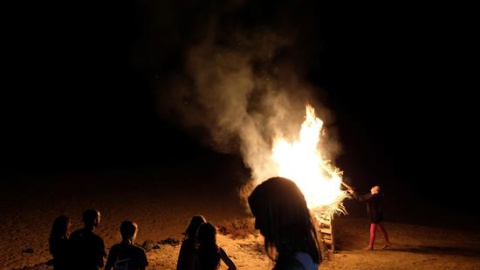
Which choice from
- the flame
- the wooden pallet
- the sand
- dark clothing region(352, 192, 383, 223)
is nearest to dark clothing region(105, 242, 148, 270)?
the sand

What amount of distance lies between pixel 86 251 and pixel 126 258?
47cm

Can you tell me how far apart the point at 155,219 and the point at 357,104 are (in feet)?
128

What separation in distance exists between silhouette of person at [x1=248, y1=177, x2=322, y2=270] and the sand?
6.37 meters

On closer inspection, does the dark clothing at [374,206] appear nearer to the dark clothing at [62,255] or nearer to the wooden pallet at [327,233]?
the wooden pallet at [327,233]

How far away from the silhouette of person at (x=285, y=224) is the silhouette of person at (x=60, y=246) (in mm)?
3407

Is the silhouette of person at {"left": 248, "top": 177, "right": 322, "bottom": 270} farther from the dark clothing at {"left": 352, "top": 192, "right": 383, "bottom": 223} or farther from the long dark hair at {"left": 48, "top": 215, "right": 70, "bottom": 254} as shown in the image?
the dark clothing at {"left": 352, "top": 192, "right": 383, "bottom": 223}

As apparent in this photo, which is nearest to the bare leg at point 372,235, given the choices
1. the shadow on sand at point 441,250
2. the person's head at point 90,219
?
the shadow on sand at point 441,250

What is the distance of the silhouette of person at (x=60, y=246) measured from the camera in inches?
182

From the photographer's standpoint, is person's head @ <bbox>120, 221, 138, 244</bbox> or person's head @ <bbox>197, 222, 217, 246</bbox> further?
person's head @ <bbox>120, 221, 138, 244</bbox>

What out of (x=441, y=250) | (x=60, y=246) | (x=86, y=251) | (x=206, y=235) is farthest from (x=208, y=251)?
(x=441, y=250)

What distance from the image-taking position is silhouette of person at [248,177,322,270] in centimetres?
200

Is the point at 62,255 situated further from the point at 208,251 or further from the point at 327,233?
the point at 327,233

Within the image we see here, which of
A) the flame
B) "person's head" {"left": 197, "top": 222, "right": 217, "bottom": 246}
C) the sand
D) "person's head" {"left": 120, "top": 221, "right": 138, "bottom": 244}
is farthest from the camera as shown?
the flame

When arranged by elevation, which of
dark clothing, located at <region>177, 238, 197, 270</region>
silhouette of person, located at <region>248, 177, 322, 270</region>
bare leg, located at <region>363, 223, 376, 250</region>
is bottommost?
silhouette of person, located at <region>248, 177, 322, 270</region>
